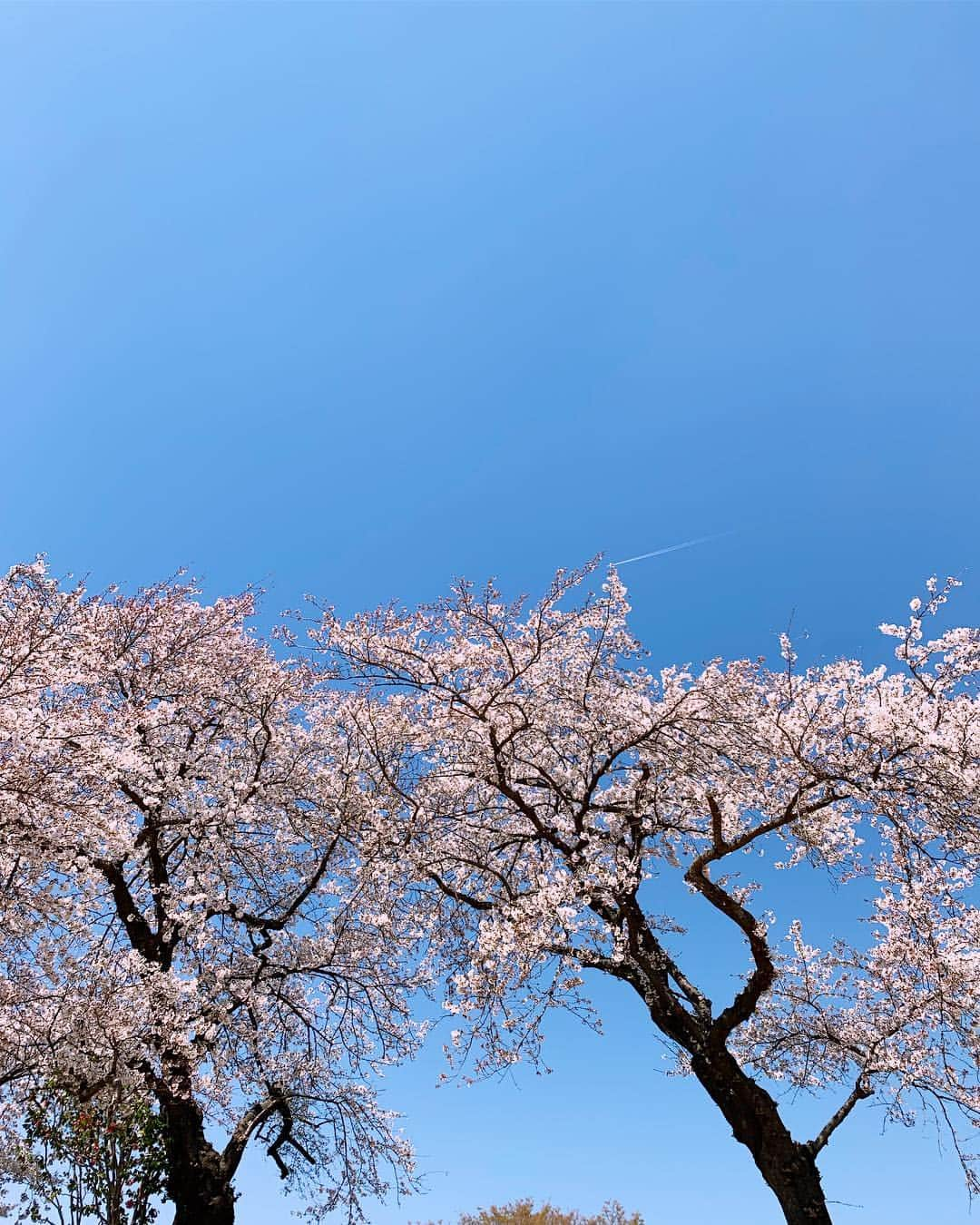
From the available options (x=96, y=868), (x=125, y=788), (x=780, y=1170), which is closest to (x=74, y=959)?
(x=96, y=868)

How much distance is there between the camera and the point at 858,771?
31.2ft

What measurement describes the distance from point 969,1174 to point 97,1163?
11.2 meters

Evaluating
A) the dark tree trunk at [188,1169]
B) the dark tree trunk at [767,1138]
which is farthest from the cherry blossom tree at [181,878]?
the dark tree trunk at [767,1138]

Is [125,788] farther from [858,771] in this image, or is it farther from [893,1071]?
[893,1071]

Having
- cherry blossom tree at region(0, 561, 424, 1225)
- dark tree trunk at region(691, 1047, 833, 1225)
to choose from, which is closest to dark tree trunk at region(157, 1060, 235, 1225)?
cherry blossom tree at region(0, 561, 424, 1225)

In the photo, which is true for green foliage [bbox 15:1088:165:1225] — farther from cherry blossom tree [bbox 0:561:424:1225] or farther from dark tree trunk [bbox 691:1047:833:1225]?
dark tree trunk [bbox 691:1047:833:1225]

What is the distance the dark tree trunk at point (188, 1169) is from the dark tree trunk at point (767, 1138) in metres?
6.76

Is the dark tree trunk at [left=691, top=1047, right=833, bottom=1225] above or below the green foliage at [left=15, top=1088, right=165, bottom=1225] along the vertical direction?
above

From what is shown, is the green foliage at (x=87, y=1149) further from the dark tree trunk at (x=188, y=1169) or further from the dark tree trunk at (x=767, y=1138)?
the dark tree trunk at (x=767, y=1138)

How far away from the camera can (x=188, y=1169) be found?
37.0ft

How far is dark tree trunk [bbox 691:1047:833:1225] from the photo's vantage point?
31.5 ft

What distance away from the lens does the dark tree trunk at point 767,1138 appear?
31.5ft

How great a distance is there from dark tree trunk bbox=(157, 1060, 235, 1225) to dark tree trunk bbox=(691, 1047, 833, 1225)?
676cm

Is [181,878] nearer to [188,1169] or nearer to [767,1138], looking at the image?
[188,1169]
